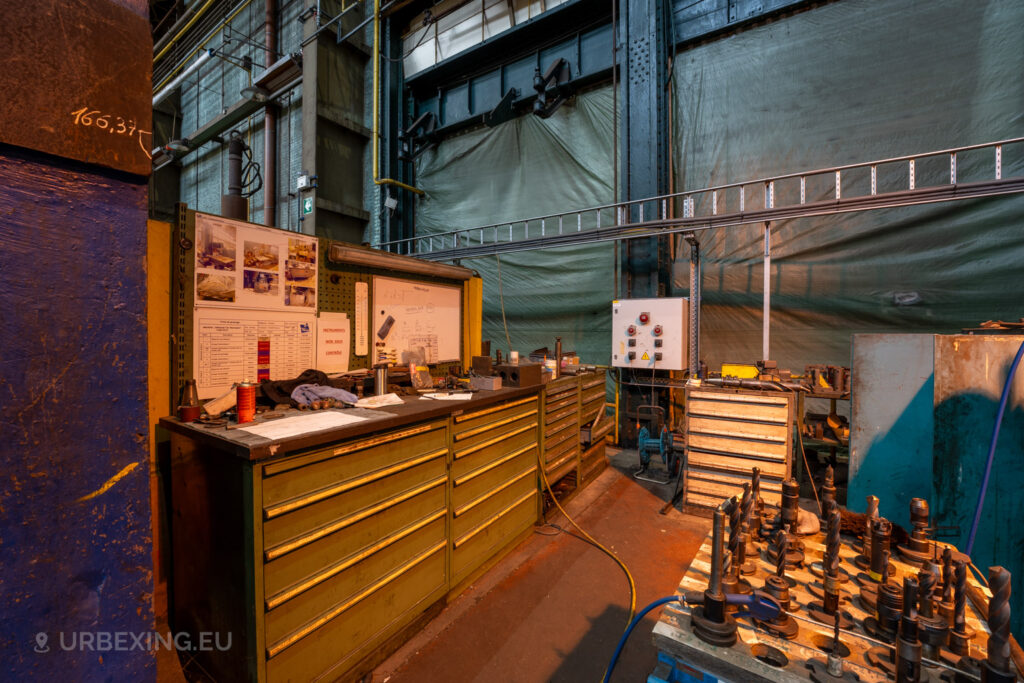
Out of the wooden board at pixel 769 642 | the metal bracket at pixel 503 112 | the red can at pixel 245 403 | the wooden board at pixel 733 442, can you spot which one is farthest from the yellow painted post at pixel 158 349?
the metal bracket at pixel 503 112

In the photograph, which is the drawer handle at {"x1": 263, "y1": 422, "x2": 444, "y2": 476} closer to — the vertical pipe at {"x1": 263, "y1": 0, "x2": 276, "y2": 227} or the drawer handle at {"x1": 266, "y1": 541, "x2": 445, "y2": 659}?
the drawer handle at {"x1": 266, "y1": 541, "x2": 445, "y2": 659}

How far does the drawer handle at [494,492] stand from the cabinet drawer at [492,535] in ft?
0.38

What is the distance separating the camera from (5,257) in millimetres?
713

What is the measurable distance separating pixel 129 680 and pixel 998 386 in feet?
9.18

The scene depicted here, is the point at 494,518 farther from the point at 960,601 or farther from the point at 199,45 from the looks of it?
the point at 199,45

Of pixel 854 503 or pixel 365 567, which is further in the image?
pixel 854 503

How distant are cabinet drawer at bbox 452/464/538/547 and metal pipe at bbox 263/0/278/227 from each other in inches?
221

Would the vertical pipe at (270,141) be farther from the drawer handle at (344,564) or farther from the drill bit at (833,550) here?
the drill bit at (833,550)

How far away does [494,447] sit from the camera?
198cm

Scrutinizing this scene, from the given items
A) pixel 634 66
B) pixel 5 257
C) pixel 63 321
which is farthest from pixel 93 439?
pixel 634 66

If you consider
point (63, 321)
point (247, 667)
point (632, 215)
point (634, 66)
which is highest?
point (634, 66)

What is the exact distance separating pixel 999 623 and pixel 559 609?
4.90 feet

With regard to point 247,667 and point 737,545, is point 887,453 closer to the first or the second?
point 737,545

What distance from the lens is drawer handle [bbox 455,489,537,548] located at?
1.79m
